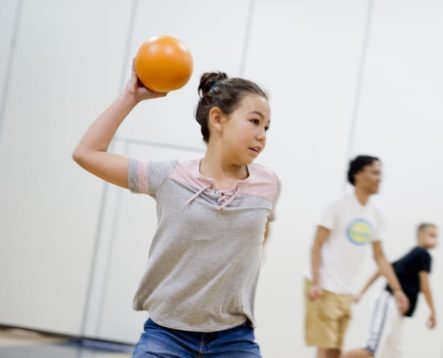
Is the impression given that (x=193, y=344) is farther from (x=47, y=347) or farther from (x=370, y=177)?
(x=47, y=347)

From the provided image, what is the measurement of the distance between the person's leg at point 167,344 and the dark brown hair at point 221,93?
61 cm

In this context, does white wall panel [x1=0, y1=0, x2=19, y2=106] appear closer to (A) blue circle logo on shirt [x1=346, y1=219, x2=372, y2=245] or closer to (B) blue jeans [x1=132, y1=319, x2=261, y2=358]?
(A) blue circle logo on shirt [x1=346, y1=219, x2=372, y2=245]

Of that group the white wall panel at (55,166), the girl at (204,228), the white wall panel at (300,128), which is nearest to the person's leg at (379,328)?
the white wall panel at (300,128)

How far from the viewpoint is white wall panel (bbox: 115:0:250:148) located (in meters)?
5.81

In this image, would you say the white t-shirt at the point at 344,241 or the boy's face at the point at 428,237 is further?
the boy's face at the point at 428,237

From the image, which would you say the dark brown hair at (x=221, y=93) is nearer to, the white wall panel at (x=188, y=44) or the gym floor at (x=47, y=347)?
the gym floor at (x=47, y=347)

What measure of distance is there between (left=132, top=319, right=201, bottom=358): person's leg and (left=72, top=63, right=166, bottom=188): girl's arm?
43 cm

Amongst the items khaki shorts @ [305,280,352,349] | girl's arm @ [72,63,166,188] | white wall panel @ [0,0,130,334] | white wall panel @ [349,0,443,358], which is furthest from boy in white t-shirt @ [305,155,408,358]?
white wall panel @ [0,0,130,334]

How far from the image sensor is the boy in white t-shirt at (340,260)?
3883 mm

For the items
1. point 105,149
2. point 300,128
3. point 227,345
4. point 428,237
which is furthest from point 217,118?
point 300,128

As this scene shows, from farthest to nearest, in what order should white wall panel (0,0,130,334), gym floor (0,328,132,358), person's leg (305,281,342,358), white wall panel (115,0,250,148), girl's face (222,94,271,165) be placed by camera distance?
1. white wall panel (0,0,130,334)
2. white wall panel (115,0,250,148)
3. gym floor (0,328,132,358)
4. person's leg (305,281,342,358)
5. girl's face (222,94,271,165)

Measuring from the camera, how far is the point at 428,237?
4.28 metres

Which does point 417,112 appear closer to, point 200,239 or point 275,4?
point 275,4

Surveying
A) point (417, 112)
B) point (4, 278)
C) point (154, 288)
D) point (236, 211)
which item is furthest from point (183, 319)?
point (4, 278)
